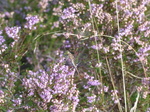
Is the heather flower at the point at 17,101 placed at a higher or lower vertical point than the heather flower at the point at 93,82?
lower

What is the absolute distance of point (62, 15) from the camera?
260cm

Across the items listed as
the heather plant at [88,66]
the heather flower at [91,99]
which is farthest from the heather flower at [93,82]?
the heather flower at [91,99]

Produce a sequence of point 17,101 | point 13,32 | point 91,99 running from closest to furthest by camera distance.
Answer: point 17,101
point 91,99
point 13,32

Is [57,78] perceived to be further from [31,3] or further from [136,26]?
[31,3]

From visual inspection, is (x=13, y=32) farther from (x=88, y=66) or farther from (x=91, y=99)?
(x=91, y=99)

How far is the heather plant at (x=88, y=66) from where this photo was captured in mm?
2184

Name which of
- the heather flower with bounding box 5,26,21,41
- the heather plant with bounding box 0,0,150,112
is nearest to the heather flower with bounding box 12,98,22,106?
the heather plant with bounding box 0,0,150,112

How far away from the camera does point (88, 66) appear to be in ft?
8.54

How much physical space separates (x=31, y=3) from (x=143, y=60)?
1788 mm

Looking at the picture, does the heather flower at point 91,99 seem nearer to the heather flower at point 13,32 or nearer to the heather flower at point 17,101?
the heather flower at point 17,101

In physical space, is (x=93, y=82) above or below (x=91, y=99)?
above

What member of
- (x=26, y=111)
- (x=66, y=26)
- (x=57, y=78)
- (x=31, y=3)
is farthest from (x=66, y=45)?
(x=31, y=3)

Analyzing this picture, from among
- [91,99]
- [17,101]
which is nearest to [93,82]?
[91,99]

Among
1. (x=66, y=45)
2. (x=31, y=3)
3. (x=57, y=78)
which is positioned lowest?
(x=57, y=78)
